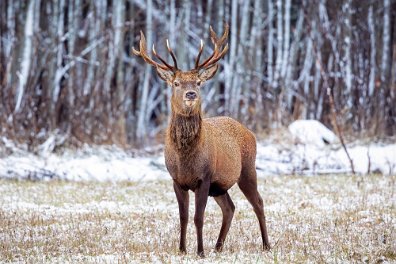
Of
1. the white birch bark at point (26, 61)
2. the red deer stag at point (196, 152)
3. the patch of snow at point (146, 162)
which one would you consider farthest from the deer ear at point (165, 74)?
the white birch bark at point (26, 61)

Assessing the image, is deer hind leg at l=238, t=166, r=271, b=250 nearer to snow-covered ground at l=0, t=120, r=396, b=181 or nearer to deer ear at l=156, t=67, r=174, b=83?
deer ear at l=156, t=67, r=174, b=83

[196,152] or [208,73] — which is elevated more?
[208,73]

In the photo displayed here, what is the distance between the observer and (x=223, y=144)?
807 cm

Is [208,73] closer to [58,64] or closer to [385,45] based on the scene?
[58,64]

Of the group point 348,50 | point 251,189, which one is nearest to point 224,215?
point 251,189

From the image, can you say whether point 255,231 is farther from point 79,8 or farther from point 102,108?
point 79,8

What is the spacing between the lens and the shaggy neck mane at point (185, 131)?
7652 millimetres

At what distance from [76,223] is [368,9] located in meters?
12.7

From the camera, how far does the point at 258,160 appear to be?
50.7ft

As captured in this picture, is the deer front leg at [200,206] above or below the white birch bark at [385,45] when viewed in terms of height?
below

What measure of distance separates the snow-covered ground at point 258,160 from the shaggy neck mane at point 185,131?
6439 millimetres

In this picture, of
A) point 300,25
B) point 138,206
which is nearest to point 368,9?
point 300,25

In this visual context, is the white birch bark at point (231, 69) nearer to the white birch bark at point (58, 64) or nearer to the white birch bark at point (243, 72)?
the white birch bark at point (243, 72)

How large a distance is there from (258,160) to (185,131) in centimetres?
790
